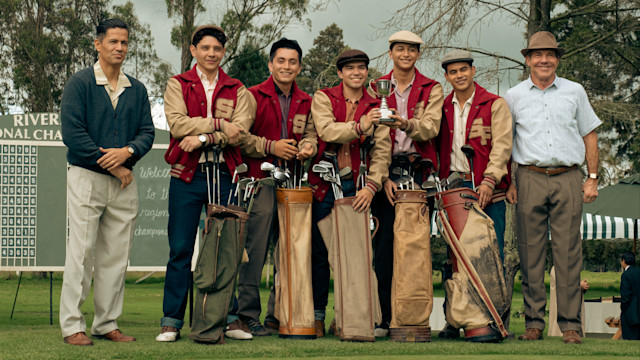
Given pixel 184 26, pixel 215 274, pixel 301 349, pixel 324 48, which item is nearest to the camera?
pixel 301 349

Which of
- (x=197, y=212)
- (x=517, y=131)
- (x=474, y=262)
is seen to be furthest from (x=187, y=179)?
(x=517, y=131)

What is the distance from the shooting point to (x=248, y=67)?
2247 cm

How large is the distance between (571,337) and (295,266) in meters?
2.18

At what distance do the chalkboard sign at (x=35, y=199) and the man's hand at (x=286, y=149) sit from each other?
13.2 feet

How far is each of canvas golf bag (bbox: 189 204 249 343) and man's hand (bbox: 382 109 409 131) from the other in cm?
136

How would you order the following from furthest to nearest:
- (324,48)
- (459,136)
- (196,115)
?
(324,48)
(459,136)
(196,115)

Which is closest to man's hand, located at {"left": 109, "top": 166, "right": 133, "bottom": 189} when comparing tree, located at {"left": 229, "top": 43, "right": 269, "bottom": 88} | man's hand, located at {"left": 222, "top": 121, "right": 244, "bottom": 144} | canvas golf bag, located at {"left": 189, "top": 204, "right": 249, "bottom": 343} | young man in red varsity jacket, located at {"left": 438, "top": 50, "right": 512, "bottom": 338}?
canvas golf bag, located at {"left": 189, "top": 204, "right": 249, "bottom": 343}

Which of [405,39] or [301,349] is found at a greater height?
[405,39]

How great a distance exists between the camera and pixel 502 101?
244 inches

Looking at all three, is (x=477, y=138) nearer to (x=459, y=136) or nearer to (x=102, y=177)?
(x=459, y=136)

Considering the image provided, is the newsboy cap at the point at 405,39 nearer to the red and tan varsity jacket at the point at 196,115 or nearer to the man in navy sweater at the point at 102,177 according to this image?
the red and tan varsity jacket at the point at 196,115

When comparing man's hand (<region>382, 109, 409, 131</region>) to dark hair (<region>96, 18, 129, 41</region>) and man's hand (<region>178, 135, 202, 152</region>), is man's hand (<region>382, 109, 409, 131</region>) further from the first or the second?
dark hair (<region>96, 18, 129, 41</region>)

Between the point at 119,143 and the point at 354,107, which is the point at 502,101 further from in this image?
the point at 119,143

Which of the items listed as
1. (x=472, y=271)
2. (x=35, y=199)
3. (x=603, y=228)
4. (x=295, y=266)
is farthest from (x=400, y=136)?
(x=603, y=228)
